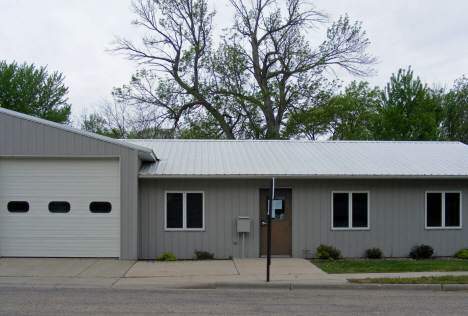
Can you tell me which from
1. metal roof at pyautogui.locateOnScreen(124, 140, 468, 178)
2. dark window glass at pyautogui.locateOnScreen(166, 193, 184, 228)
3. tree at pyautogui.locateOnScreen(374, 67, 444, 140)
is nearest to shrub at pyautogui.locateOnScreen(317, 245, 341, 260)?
metal roof at pyautogui.locateOnScreen(124, 140, 468, 178)

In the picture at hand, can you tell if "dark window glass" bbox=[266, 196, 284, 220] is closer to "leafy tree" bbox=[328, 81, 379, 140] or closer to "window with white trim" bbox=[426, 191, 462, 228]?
"window with white trim" bbox=[426, 191, 462, 228]

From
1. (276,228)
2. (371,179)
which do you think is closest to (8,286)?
(276,228)

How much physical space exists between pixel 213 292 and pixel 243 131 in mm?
23661

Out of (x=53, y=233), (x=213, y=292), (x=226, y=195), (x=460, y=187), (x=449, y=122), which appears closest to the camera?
(x=213, y=292)

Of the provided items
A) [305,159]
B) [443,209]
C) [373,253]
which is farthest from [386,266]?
[305,159]

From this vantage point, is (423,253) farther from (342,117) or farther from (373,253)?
(342,117)

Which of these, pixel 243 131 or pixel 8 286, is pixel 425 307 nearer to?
pixel 8 286

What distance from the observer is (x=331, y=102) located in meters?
32.2

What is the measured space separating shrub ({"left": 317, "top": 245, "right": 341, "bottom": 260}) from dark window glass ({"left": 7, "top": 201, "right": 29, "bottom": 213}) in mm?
8959

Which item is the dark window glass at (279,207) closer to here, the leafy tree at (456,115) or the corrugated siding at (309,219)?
the corrugated siding at (309,219)

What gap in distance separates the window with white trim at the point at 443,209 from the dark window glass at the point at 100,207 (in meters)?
10.3

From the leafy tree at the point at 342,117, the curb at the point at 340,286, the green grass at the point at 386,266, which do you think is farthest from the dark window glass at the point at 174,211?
the leafy tree at the point at 342,117

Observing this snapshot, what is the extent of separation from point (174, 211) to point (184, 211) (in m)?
0.32

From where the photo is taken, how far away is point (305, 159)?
15602 mm
